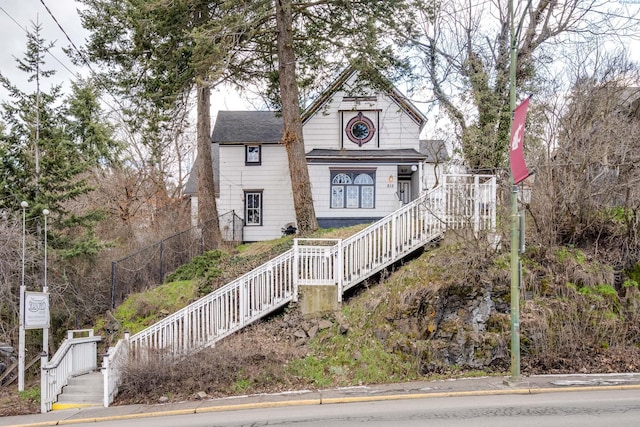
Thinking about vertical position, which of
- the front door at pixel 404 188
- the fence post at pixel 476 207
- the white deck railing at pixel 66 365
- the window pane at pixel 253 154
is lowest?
the white deck railing at pixel 66 365

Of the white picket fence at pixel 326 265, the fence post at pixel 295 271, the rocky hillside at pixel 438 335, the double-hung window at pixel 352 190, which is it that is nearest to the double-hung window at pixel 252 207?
the double-hung window at pixel 352 190

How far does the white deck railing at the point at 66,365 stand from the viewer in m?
10.7

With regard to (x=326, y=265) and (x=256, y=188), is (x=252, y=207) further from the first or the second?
(x=326, y=265)

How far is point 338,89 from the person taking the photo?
21.4 m

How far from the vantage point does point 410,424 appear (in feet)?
24.4

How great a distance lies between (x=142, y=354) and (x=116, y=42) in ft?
40.8

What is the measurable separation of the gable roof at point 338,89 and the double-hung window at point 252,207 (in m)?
4.51

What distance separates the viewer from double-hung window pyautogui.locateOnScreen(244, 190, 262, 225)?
23578mm

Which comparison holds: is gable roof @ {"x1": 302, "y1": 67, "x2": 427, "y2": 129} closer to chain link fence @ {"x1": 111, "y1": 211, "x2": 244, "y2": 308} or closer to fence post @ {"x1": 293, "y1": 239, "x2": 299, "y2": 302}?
chain link fence @ {"x1": 111, "y1": 211, "x2": 244, "y2": 308}

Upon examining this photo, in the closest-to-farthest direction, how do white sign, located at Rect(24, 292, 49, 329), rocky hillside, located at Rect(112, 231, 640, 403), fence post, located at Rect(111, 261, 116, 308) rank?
rocky hillside, located at Rect(112, 231, 640, 403), white sign, located at Rect(24, 292, 49, 329), fence post, located at Rect(111, 261, 116, 308)

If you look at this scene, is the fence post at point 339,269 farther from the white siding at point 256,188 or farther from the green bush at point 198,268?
the white siding at point 256,188

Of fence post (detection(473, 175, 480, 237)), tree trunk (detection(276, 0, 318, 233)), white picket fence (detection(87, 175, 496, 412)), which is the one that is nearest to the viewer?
white picket fence (detection(87, 175, 496, 412))

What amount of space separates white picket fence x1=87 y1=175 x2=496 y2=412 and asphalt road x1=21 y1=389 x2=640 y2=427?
2859 mm

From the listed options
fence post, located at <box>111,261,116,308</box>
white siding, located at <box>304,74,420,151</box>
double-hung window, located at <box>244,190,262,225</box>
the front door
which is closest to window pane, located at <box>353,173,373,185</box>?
white siding, located at <box>304,74,420,151</box>
